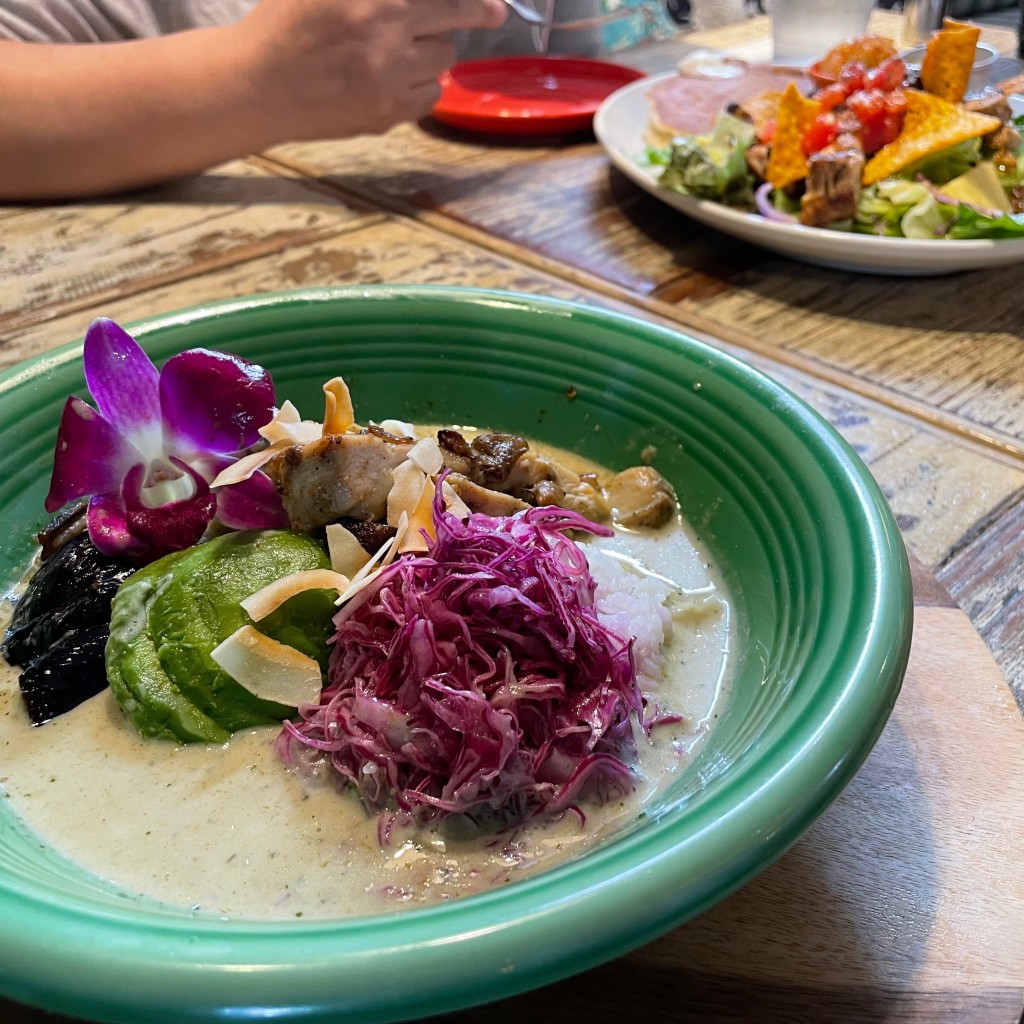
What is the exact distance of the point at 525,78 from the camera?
9.76ft

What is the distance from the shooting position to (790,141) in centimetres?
196

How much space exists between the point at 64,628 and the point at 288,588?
277 mm

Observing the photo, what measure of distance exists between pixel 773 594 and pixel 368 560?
0.43 m

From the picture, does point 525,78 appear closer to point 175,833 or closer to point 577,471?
point 577,471

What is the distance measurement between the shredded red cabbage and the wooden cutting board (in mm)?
153

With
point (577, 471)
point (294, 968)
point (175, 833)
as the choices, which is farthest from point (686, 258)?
point (294, 968)

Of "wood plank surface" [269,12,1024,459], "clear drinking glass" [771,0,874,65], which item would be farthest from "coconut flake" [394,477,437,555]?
"clear drinking glass" [771,0,874,65]

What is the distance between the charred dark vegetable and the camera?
3.02ft

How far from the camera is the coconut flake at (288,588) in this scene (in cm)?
87

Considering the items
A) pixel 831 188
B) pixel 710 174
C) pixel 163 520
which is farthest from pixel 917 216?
pixel 163 520

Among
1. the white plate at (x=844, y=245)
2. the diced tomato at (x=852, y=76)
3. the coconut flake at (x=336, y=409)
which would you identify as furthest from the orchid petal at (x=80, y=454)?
Answer: the diced tomato at (x=852, y=76)

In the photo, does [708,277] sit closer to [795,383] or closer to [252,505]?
[795,383]

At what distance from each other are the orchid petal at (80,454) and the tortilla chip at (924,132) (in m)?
1.67

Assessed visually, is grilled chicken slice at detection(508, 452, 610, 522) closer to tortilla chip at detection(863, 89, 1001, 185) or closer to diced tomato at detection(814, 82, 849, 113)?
tortilla chip at detection(863, 89, 1001, 185)
